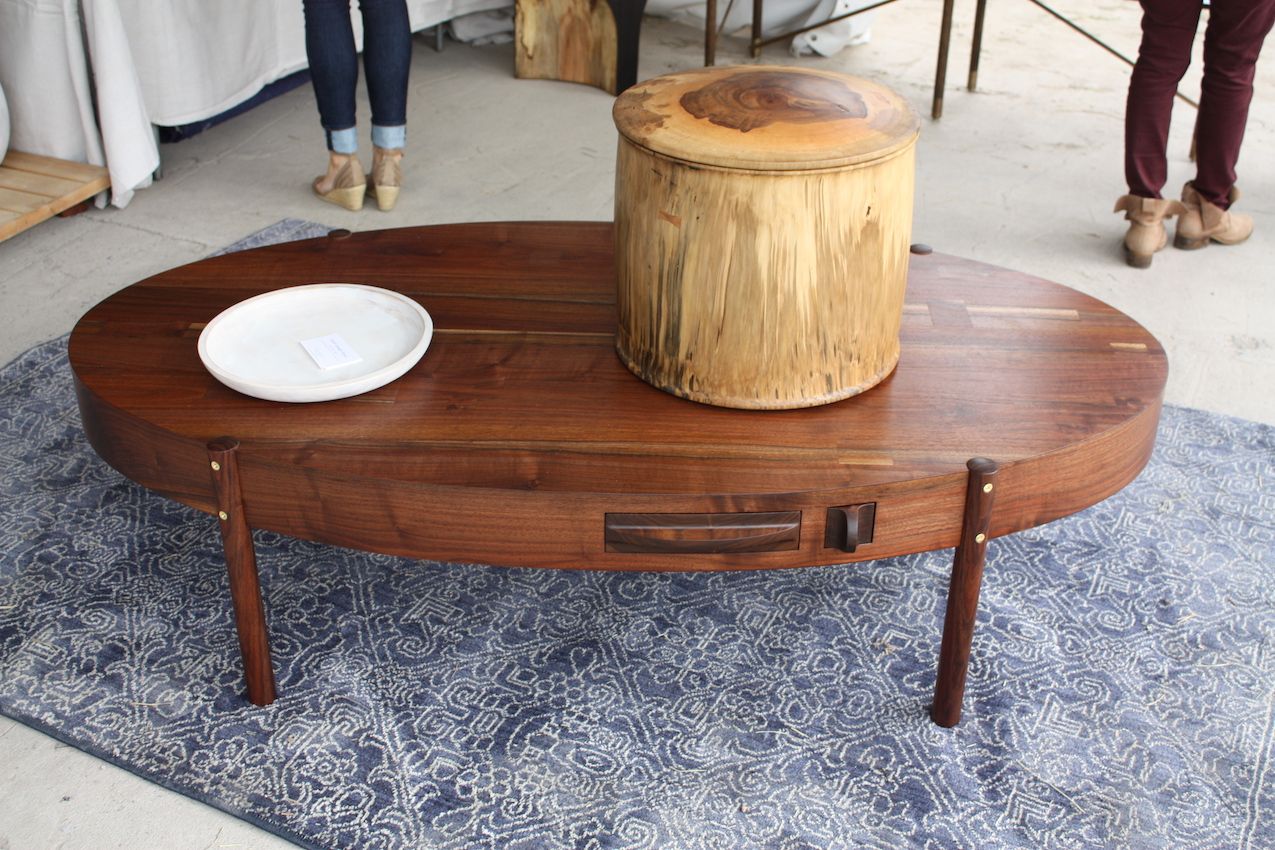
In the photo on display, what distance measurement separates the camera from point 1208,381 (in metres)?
2.34

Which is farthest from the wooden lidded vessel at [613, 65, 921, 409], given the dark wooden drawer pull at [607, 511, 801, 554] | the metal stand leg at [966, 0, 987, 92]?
the metal stand leg at [966, 0, 987, 92]

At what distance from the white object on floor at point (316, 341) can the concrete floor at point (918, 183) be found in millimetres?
922

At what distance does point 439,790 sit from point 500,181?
1946mm

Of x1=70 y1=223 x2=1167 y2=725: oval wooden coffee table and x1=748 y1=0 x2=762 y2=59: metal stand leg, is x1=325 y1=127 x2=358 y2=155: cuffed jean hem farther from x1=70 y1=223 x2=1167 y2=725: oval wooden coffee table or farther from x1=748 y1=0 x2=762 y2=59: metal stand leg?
x1=748 y1=0 x2=762 y2=59: metal stand leg

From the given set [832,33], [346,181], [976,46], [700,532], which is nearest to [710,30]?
[832,33]

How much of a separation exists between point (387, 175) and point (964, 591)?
74.2 inches

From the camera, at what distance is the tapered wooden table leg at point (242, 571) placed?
1379 mm

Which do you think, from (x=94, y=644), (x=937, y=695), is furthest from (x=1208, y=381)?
(x=94, y=644)

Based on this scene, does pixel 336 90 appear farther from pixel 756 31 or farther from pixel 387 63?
pixel 756 31

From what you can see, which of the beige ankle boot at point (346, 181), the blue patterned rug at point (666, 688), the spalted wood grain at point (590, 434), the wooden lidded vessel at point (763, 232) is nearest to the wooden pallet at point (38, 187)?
the beige ankle boot at point (346, 181)

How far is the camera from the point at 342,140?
113 inches

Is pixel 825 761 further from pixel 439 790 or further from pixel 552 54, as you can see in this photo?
pixel 552 54

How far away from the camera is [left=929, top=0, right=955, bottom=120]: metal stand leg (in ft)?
11.1

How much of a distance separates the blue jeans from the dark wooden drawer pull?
68.8 inches
